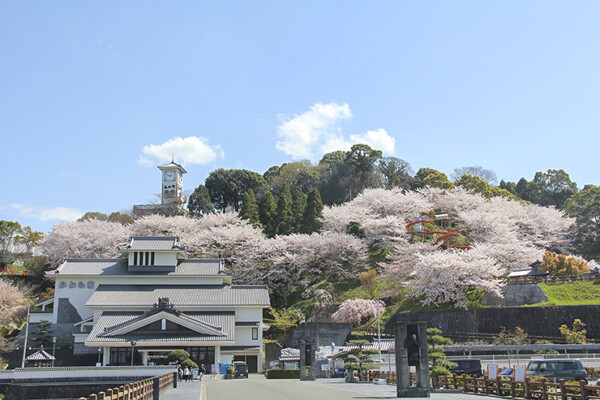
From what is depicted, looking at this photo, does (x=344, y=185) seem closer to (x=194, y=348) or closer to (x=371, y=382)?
(x=194, y=348)

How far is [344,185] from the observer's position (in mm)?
81500

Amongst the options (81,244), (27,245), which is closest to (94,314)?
(81,244)


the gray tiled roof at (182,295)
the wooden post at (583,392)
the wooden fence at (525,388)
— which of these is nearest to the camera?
the wooden post at (583,392)

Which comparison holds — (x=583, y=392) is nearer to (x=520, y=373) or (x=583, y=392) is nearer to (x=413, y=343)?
(x=520, y=373)

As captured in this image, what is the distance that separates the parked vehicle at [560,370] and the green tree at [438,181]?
54112mm

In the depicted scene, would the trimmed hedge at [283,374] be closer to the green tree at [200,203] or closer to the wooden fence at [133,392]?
the wooden fence at [133,392]

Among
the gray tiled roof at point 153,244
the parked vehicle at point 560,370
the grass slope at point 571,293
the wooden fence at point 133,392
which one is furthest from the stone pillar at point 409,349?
the gray tiled roof at point 153,244

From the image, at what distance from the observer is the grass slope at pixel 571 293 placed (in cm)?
3919

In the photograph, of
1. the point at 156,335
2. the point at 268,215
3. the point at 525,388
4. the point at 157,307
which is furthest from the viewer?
the point at 268,215

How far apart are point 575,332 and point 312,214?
135 feet

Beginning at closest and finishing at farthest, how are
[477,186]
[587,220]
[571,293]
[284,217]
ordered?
[571,293] → [587,220] → [284,217] → [477,186]

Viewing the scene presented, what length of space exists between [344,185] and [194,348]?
141 ft

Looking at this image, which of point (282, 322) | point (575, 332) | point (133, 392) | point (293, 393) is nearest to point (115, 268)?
point (282, 322)

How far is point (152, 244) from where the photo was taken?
182 feet
